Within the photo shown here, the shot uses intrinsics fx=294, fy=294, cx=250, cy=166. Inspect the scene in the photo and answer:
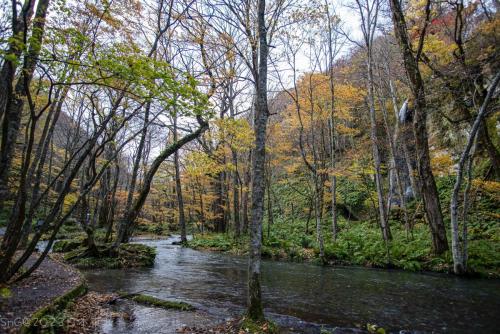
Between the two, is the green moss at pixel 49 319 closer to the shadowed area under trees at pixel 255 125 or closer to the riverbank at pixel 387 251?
the shadowed area under trees at pixel 255 125

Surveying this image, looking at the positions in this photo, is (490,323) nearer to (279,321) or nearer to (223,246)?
(279,321)

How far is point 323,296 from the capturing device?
738 centimetres

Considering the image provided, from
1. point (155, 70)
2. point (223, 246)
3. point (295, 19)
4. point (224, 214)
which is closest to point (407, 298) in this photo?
point (155, 70)

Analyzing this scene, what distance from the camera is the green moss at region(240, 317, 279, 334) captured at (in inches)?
185

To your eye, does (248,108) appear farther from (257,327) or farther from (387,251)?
(257,327)

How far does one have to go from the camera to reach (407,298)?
283 inches

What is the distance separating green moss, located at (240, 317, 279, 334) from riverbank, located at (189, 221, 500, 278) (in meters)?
7.87

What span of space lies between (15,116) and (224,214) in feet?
61.6

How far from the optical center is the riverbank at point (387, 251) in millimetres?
9867

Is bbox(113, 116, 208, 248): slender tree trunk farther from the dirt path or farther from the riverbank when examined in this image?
the riverbank

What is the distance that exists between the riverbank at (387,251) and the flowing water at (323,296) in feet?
2.55

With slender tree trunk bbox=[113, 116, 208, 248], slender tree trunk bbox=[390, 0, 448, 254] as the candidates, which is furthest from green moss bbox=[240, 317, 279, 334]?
slender tree trunk bbox=[390, 0, 448, 254]

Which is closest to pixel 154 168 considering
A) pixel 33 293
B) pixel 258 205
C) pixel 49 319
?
pixel 33 293

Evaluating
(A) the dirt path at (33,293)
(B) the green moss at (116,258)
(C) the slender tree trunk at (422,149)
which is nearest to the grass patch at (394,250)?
(C) the slender tree trunk at (422,149)
